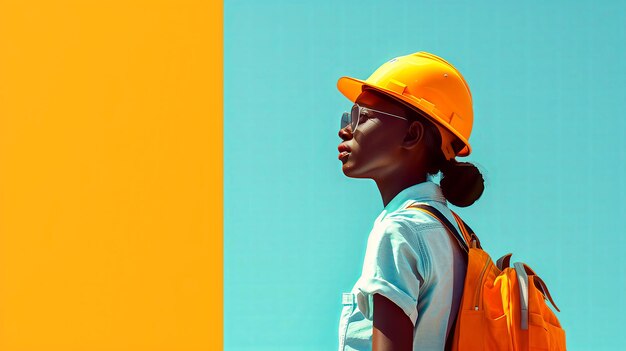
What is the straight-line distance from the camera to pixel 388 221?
3.10 meters

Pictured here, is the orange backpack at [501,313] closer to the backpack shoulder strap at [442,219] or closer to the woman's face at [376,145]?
the backpack shoulder strap at [442,219]

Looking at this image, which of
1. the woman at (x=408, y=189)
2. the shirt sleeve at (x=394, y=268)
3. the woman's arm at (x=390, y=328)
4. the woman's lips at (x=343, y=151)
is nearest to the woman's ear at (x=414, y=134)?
the woman at (x=408, y=189)

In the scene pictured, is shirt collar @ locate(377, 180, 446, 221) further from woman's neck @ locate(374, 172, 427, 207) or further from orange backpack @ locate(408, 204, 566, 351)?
orange backpack @ locate(408, 204, 566, 351)

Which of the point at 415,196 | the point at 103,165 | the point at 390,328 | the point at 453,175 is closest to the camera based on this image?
the point at 390,328

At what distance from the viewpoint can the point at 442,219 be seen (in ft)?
10.6

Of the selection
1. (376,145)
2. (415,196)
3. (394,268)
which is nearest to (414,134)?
(376,145)

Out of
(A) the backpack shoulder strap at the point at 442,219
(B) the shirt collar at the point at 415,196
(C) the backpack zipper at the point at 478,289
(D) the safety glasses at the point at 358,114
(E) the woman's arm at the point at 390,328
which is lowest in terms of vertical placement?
(E) the woman's arm at the point at 390,328

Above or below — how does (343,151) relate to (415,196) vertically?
above

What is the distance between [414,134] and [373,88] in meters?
0.24

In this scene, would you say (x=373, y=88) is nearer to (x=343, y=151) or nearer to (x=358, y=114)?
(x=358, y=114)

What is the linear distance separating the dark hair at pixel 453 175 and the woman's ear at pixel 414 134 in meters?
0.04

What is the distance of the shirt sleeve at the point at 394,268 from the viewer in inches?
116

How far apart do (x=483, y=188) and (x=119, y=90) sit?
21.1 ft

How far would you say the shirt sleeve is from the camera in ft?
9.66
